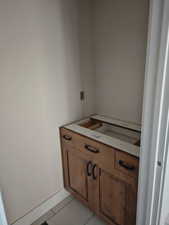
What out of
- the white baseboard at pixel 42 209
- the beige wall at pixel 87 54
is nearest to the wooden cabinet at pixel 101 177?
the white baseboard at pixel 42 209

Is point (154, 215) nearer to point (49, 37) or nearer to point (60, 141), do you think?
point (60, 141)

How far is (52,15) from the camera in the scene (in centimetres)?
146

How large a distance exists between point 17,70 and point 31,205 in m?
1.32

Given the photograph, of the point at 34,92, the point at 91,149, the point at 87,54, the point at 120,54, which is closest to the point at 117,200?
the point at 91,149

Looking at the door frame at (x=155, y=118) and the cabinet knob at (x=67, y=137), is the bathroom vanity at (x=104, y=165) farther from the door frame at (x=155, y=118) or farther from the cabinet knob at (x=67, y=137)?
the door frame at (x=155, y=118)

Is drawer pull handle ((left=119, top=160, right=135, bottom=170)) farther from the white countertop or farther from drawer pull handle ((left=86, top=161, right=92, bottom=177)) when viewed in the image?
drawer pull handle ((left=86, top=161, right=92, bottom=177))

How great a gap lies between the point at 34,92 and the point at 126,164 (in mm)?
983

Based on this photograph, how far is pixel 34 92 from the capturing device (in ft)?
4.78

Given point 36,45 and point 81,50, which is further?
point 81,50

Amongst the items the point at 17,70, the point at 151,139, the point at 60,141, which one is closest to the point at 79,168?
the point at 60,141

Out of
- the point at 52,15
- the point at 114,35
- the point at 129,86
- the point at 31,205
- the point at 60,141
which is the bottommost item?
the point at 31,205

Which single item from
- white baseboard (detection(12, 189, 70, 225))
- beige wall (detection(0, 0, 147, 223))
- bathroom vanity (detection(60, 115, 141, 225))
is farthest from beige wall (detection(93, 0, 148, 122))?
white baseboard (detection(12, 189, 70, 225))

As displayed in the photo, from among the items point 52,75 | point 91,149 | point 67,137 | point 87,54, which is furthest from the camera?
point 87,54

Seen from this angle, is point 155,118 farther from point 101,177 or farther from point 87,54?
point 87,54
